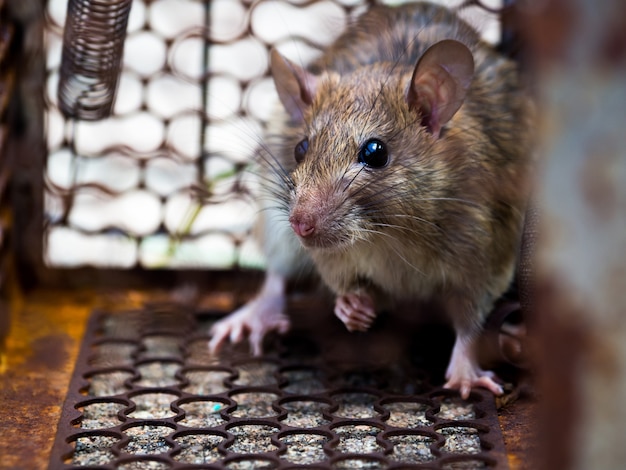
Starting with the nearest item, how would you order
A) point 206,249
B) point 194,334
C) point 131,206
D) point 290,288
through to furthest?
point 194,334 < point 290,288 < point 206,249 < point 131,206

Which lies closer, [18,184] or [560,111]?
[560,111]

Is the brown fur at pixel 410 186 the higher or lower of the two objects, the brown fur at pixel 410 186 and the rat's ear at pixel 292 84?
the lower

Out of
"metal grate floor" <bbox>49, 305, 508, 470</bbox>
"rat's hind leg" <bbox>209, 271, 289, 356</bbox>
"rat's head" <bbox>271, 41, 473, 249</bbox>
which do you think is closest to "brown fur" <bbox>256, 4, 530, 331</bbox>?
"rat's head" <bbox>271, 41, 473, 249</bbox>

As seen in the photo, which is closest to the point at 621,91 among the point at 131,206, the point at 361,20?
the point at 361,20

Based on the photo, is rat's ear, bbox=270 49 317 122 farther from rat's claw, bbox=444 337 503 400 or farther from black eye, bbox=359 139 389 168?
rat's claw, bbox=444 337 503 400

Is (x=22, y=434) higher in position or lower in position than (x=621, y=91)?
lower

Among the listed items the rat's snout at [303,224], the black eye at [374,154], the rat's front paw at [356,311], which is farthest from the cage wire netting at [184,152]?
the rat's snout at [303,224]

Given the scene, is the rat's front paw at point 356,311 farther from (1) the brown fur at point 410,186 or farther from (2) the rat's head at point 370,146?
(2) the rat's head at point 370,146

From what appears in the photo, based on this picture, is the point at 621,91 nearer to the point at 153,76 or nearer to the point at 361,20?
the point at 361,20
